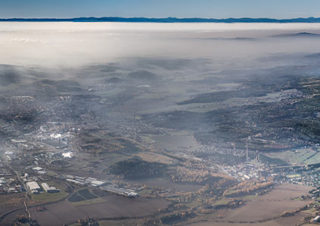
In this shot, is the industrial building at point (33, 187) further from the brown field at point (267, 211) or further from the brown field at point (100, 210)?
the brown field at point (267, 211)

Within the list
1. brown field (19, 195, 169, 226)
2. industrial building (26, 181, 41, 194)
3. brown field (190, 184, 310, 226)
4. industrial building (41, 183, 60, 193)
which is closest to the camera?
brown field (19, 195, 169, 226)

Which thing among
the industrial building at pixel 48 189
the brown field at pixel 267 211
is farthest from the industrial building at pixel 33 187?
the brown field at pixel 267 211

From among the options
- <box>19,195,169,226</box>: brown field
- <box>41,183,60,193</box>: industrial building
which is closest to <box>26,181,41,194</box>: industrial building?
<box>41,183,60,193</box>: industrial building

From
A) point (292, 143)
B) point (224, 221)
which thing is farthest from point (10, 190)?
point (292, 143)

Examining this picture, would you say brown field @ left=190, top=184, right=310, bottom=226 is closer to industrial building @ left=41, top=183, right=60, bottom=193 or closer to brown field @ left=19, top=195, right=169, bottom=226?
brown field @ left=19, top=195, right=169, bottom=226

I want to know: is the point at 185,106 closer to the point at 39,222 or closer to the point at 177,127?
the point at 177,127

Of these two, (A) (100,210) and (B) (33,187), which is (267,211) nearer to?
(A) (100,210)
